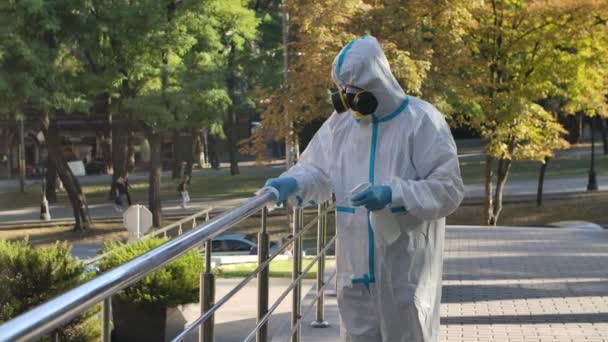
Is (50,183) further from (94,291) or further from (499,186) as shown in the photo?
(94,291)

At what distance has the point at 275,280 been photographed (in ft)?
39.3

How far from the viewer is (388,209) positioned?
11.6 ft

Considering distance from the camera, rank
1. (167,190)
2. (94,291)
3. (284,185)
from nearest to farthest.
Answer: (94,291) < (284,185) < (167,190)

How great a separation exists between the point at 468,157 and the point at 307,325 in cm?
4754

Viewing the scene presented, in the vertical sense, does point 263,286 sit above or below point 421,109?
below

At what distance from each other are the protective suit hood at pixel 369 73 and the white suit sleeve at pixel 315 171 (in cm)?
32

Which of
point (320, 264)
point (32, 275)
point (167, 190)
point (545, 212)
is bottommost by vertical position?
point (167, 190)

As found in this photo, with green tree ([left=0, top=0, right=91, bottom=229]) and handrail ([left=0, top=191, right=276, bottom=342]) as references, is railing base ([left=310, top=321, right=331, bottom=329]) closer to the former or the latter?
handrail ([left=0, top=191, right=276, bottom=342])

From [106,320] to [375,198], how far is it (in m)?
1.63

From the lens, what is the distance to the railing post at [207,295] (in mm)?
3000

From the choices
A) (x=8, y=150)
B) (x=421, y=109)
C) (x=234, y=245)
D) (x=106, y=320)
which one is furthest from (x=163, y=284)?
(x=8, y=150)

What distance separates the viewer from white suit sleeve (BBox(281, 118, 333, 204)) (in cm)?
395

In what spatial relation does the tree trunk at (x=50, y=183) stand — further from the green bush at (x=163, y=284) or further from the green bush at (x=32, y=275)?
the green bush at (x=32, y=275)

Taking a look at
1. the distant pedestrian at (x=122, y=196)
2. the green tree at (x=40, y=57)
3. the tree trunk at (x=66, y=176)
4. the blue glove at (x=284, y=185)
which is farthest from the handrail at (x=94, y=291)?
the distant pedestrian at (x=122, y=196)
